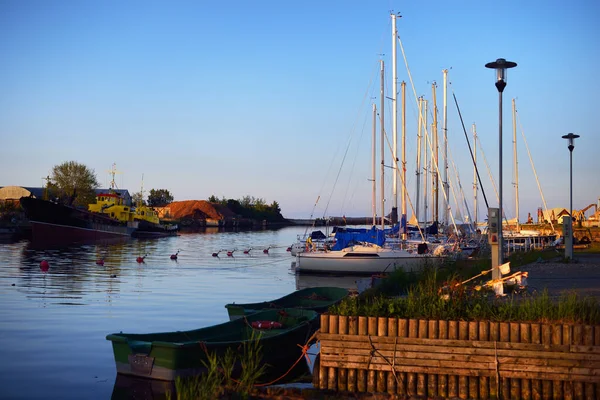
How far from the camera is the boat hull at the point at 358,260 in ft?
120

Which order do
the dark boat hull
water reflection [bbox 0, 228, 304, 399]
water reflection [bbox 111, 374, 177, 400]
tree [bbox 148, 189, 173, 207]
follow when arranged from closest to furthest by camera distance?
water reflection [bbox 111, 374, 177, 400] → water reflection [bbox 0, 228, 304, 399] → the dark boat hull → tree [bbox 148, 189, 173, 207]

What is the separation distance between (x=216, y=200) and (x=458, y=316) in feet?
619

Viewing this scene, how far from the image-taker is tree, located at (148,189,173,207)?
18512 centimetres

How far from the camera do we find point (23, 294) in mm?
29188

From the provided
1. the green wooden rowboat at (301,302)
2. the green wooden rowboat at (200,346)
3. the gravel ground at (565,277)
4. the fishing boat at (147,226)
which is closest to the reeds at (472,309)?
the green wooden rowboat at (200,346)

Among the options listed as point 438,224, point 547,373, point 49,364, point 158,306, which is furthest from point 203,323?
point 438,224

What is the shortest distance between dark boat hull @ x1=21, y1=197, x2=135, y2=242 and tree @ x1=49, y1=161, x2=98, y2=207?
35003 millimetres

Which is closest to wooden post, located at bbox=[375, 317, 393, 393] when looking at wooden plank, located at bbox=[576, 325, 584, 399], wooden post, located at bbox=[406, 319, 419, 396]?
wooden post, located at bbox=[406, 319, 419, 396]

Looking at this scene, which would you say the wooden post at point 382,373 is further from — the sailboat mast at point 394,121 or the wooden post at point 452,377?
the sailboat mast at point 394,121

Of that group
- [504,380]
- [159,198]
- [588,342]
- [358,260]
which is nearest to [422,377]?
[504,380]

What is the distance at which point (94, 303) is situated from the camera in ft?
86.9

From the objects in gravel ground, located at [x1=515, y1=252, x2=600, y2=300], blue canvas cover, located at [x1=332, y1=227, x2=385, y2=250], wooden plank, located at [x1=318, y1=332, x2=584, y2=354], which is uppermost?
blue canvas cover, located at [x1=332, y1=227, x2=385, y2=250]

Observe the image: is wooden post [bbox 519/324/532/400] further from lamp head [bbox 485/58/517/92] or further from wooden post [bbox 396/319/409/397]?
lamp head [bbox 485/58/517/92]

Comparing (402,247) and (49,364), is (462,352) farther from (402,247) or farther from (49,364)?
(402,247)
